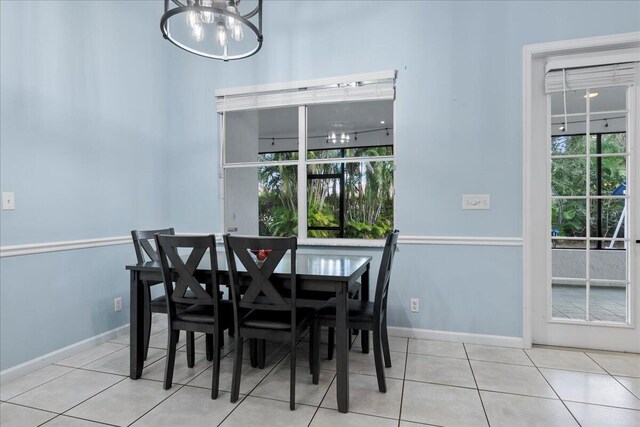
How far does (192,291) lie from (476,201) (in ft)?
7.56

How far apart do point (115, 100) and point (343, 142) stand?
2098 mm

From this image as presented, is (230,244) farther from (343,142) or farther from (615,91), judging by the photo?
(615,91)

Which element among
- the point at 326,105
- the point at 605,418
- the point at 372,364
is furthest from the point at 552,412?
the point at 326,105

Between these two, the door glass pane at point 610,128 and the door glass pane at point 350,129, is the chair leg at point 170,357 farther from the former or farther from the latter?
the door glass pane at point 610,128

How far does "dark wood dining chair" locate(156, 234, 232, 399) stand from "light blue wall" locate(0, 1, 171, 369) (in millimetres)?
1105

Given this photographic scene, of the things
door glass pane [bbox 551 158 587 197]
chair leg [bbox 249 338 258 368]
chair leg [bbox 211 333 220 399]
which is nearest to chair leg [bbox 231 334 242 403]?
chair leg [bbox 211 333 220 399]

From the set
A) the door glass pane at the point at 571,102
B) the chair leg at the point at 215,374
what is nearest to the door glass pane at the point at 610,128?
the door glass pane at the point at 571,102

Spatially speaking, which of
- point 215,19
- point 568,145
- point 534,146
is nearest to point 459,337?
point 534,146

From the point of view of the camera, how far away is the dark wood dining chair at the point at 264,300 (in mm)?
1879

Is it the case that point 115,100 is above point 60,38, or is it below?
below

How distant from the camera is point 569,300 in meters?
2.78

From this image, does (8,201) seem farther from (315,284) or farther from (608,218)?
(608,218)

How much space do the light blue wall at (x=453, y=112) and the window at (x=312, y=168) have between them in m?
0.20

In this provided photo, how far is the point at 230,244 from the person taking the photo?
1937 millimetres
